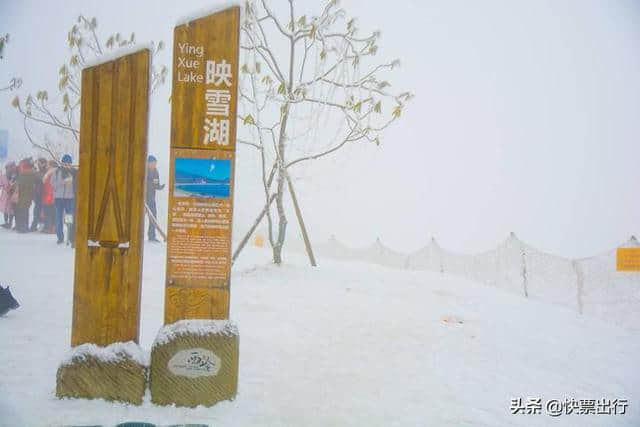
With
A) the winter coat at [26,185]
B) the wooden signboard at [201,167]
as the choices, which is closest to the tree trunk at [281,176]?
the wooden signboard at [201,167]

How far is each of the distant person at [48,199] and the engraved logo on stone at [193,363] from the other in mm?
8530

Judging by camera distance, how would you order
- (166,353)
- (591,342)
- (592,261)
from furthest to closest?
(592,261) → (591,342) → (166,353)

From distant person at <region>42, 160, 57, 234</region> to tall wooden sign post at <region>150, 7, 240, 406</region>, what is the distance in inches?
325

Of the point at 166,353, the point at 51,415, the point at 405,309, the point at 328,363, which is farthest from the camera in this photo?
the point at 405,309

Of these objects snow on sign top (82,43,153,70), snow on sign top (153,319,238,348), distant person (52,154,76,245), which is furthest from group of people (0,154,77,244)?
snow on sign top (153,319,238,348)

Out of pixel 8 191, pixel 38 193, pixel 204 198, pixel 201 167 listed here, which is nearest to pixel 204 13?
pixel 201 167

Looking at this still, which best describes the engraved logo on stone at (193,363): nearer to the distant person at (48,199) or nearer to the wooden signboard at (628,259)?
the wooden signboard at (628,259)

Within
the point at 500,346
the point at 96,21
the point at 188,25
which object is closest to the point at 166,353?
the point at 188,25

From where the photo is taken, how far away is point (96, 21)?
33.5ft

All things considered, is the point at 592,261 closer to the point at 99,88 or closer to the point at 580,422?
the point at 580,422

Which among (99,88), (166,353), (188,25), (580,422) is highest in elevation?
(188,25)

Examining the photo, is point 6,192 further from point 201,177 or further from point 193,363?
point 193,363

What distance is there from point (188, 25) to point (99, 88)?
29.2 inches

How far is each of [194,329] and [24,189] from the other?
31.1 ft
